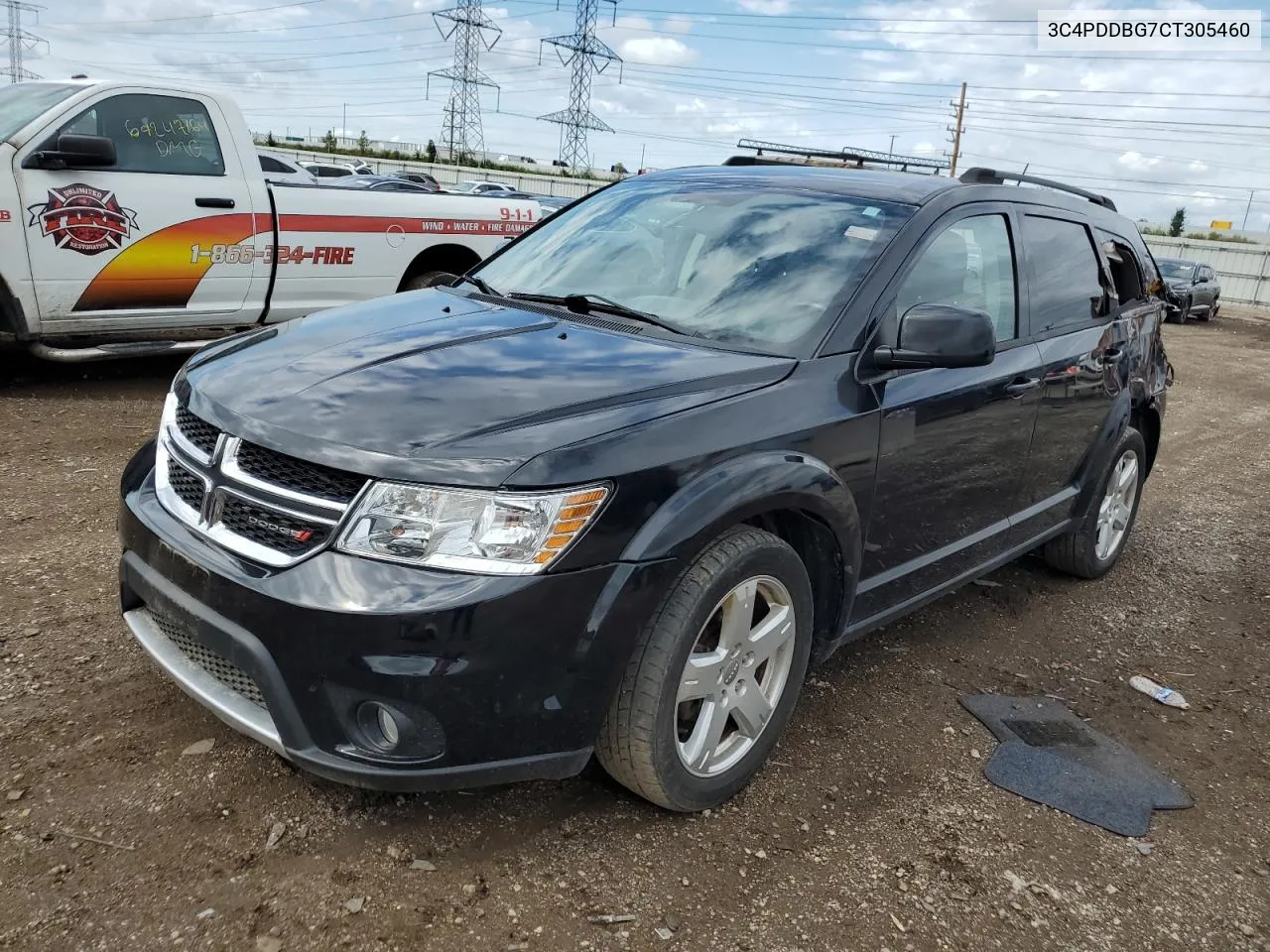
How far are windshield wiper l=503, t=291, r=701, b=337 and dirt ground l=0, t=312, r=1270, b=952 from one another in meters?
1.34

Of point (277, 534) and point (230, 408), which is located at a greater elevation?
point (230, 408)

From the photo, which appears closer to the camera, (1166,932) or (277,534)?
(277,534)

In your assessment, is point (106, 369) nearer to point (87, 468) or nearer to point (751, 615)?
point (87, 468)

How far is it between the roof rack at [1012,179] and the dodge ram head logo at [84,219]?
513cm

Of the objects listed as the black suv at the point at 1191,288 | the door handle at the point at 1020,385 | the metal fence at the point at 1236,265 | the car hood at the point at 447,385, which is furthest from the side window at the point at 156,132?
the metal fence at the point at 1236,265

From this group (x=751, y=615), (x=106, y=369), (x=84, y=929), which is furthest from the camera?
(x=106, y=369)

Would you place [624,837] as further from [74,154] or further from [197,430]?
[74,154]

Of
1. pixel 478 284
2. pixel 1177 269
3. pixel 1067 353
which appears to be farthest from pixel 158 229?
pixel 1177 269

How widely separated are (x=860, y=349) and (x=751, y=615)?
0.87 meters

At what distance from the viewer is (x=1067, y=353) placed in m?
3.99

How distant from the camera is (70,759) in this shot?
8.85ft

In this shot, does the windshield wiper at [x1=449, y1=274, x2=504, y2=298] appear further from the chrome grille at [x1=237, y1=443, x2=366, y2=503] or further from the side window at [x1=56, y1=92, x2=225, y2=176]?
the side window at [x1=56, y1=92, x2=225, y2=176]

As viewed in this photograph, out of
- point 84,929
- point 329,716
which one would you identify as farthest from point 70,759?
point 329,716

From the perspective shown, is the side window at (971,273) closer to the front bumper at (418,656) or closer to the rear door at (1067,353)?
the rear door at (1067,353)
